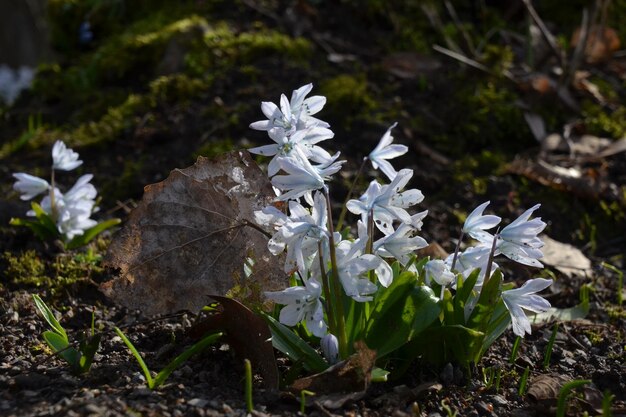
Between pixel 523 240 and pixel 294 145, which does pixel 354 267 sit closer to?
pixel 294 145

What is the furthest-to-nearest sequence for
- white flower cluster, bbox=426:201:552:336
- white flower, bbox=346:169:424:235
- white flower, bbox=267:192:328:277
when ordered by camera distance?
white flower cluster, bbox=426:201:552:336, white flower, bbox=346:169:424:235, white flower, bbox=267:192:328:277

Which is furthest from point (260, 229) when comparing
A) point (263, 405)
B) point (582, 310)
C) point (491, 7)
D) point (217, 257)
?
point (491, 7)

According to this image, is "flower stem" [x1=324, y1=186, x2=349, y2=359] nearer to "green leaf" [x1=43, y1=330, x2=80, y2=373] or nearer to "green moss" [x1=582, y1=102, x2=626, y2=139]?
"green leaf" [x1=43, y1=330, x2=80, y2=373]

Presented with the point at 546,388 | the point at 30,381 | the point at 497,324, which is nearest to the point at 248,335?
the point at 30,381

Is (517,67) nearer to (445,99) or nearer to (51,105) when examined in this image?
(445,99)

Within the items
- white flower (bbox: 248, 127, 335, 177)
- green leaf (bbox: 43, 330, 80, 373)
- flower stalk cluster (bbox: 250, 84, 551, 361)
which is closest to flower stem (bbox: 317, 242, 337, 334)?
flower stalk cluster (bbox: 250, 84, 551, 361)

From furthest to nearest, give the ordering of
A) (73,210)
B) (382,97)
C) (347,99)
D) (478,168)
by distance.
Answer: (382,97)
(347,99)
(478,168)
(73,210)
